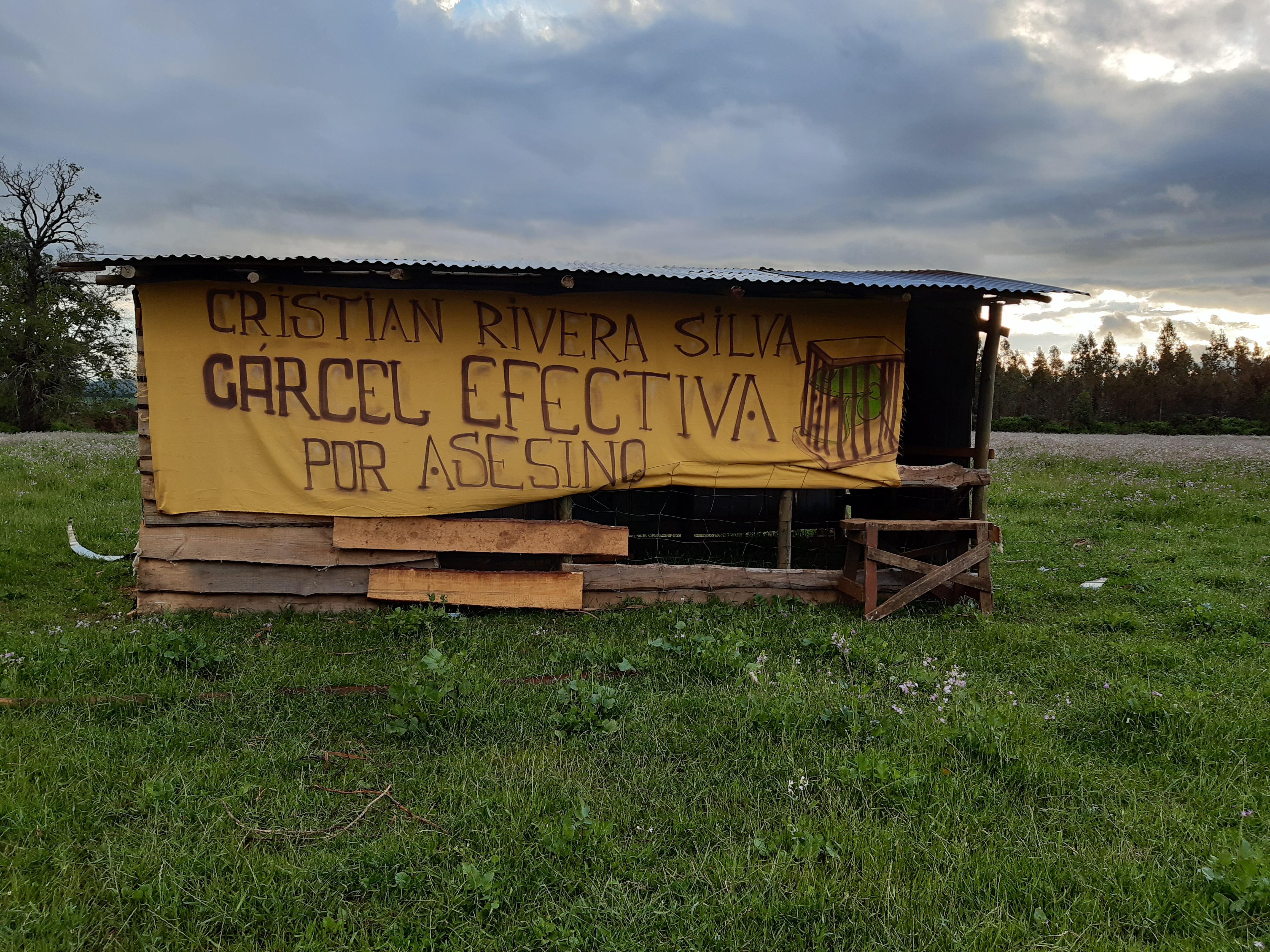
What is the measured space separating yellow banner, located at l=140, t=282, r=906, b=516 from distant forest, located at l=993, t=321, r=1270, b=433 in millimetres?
43702

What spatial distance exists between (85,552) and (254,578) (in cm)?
364

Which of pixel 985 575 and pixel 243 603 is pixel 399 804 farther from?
pixel 985 575

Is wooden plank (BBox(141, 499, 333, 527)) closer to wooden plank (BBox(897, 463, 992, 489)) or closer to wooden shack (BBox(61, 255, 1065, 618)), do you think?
wooden shack (BBox(61, 255, 1065, 618))

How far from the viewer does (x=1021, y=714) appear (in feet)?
15.3

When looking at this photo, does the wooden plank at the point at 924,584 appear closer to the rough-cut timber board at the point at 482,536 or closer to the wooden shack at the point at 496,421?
the wooden shack at the point at 496,421

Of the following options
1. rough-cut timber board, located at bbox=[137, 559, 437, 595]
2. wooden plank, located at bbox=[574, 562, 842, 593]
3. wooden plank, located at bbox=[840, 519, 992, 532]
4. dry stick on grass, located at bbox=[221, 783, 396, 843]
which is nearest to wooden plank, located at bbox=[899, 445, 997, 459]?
wooden plank, located at bbox=[840, 519, 992, 532]

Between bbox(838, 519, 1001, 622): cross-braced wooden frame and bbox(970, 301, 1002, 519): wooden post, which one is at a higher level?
bbox(970, 301, 1002, 519): wooden post

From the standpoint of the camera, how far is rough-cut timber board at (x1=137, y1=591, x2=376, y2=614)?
274 inches

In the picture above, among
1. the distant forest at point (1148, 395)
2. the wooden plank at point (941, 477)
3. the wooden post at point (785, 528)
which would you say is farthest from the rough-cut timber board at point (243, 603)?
the distant forest at point (1148, 395)

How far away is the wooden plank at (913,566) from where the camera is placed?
7.27 m

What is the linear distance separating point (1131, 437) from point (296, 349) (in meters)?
36.2

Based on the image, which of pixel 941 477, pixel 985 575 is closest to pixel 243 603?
pixel 941 477

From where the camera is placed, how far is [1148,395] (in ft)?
178

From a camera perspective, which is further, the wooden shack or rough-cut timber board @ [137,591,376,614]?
rough-cut timber board @ [137,591,376,614]
